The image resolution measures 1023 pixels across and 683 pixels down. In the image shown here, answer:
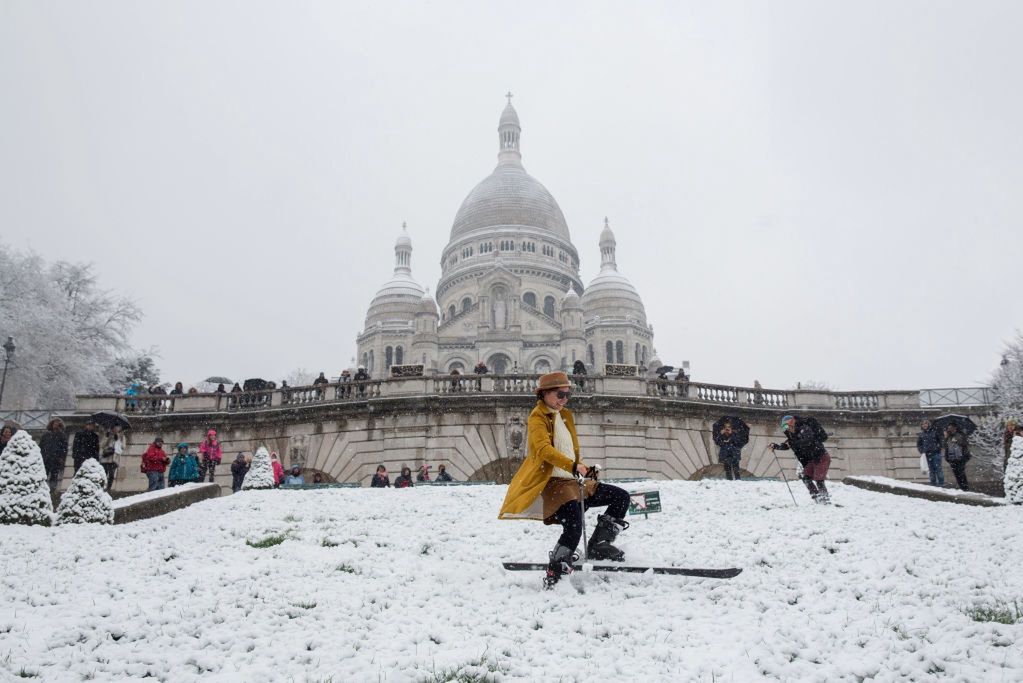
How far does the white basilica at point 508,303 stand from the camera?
73.7m

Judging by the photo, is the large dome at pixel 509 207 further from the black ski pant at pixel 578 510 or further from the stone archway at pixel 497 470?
the black ski pant at pixel 578 510

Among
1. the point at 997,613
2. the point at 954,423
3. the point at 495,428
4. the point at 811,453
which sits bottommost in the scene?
the point at 997,613

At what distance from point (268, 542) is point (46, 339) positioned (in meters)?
32.9

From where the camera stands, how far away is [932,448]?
16812mm

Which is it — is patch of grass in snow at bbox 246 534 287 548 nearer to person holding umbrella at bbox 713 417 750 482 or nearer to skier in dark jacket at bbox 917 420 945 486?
person holding umbrella at bbox 713 417 750 482

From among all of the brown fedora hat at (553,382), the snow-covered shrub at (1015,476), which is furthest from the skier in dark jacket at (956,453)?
the brown fedora hat at (553,382)

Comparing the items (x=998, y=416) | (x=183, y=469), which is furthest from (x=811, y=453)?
(x=998, y=416)

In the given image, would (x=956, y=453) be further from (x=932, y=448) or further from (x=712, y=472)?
(x=712, y=472)

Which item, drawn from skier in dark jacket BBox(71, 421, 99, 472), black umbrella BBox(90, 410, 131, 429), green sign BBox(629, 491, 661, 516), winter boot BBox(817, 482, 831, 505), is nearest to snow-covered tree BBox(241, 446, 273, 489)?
skier in dark jacket BBox(71, 421, 99, 472)

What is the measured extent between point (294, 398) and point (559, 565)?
18285 millimetres

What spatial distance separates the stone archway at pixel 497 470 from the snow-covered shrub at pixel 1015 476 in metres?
12.0

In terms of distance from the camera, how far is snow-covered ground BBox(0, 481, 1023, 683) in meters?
6.13

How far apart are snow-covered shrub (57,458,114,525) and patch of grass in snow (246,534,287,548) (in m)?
3.19

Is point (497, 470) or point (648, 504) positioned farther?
point (497, 470)
